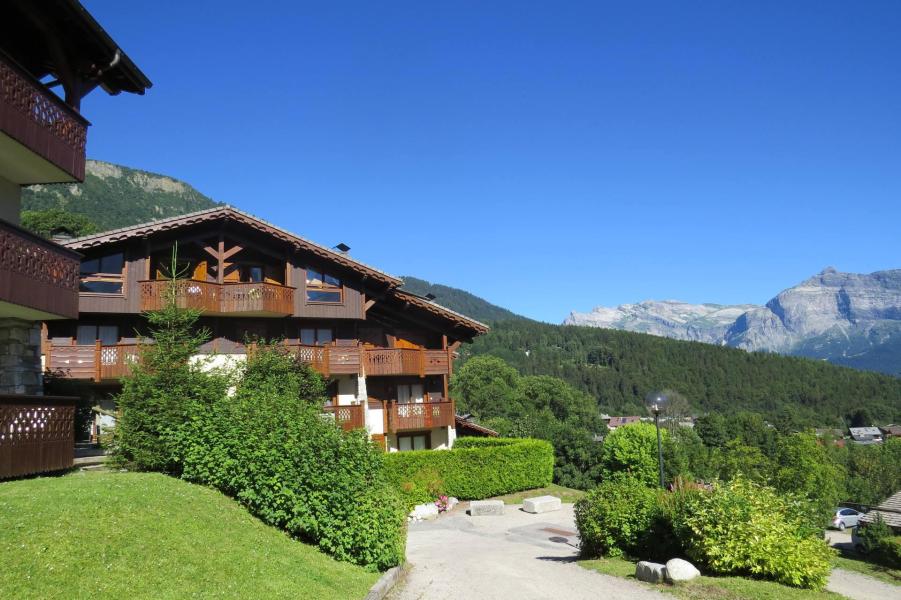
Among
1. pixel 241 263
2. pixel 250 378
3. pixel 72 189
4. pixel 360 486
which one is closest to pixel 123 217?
pixel 72 189

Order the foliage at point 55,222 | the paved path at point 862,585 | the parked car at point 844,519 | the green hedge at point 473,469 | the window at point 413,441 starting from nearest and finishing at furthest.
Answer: the paved path at point 862,585, the green hedge at point 473,469, the window at point 413,441, the parked car at point 844,519, the foliage at point 55,222

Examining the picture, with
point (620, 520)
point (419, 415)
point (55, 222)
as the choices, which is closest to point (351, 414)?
point (419, 415)

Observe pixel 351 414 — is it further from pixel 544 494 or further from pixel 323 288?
pixel 544 494

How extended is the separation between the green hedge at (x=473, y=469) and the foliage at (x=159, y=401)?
1331cm

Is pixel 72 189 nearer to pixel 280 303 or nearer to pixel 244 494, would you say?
pixel 280 303

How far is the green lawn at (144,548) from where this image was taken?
815 cm

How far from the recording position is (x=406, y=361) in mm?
33406

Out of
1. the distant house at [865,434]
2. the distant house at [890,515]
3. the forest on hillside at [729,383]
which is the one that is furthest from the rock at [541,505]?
the distant house at [865,434]

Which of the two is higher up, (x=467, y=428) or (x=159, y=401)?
(x=159, y=401)

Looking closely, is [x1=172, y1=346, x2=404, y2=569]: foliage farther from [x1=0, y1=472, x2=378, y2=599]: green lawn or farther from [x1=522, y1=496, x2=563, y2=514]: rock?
[x1=522, y1=496, x2=563, y2=514]: rock

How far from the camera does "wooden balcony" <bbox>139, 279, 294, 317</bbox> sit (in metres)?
27.6

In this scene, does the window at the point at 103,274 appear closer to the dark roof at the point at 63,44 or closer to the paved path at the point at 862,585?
the dark roof at the point at 63,44

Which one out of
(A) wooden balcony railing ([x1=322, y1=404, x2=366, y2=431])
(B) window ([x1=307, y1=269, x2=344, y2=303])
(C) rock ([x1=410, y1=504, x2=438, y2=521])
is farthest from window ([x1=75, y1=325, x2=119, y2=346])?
(C) rock ([x1=410, y1=504, x2=438, y2=521])

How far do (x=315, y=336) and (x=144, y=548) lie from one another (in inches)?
915
